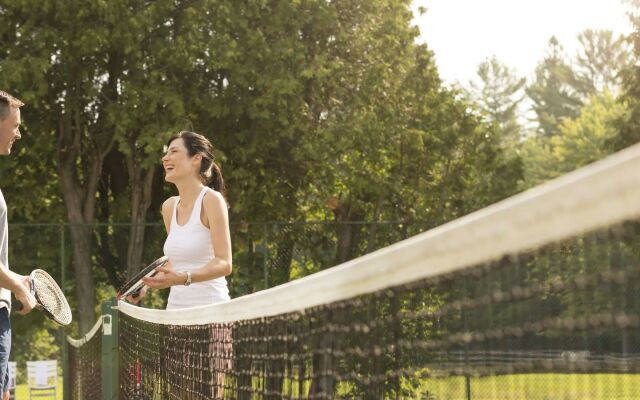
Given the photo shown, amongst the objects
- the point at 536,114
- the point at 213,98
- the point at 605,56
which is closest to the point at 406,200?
the point at 213,98

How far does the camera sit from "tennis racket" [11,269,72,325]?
7.11 meters

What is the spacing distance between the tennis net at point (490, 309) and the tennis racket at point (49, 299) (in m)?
2.87

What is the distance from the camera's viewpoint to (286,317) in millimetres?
4371

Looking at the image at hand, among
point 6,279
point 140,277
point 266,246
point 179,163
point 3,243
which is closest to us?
point 6,279

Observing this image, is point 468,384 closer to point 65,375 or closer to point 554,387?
point 554,387

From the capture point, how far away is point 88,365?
14.0 m

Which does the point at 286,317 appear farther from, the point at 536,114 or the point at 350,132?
the point at 536,114

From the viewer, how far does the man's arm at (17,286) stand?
555 centimetres

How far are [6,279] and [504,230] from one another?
3.44 m

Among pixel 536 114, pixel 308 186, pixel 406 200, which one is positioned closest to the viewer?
pixel 308 186

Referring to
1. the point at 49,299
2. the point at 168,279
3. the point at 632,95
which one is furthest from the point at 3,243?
the point at 632,95

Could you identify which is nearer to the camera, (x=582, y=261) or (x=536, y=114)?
(x=582, y=261)

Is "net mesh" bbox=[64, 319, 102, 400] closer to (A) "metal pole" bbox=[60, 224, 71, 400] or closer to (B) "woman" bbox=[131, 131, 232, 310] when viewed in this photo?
(A) "metal pole" bbox=[60, 224, 71, 400]

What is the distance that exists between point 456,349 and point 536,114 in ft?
314
